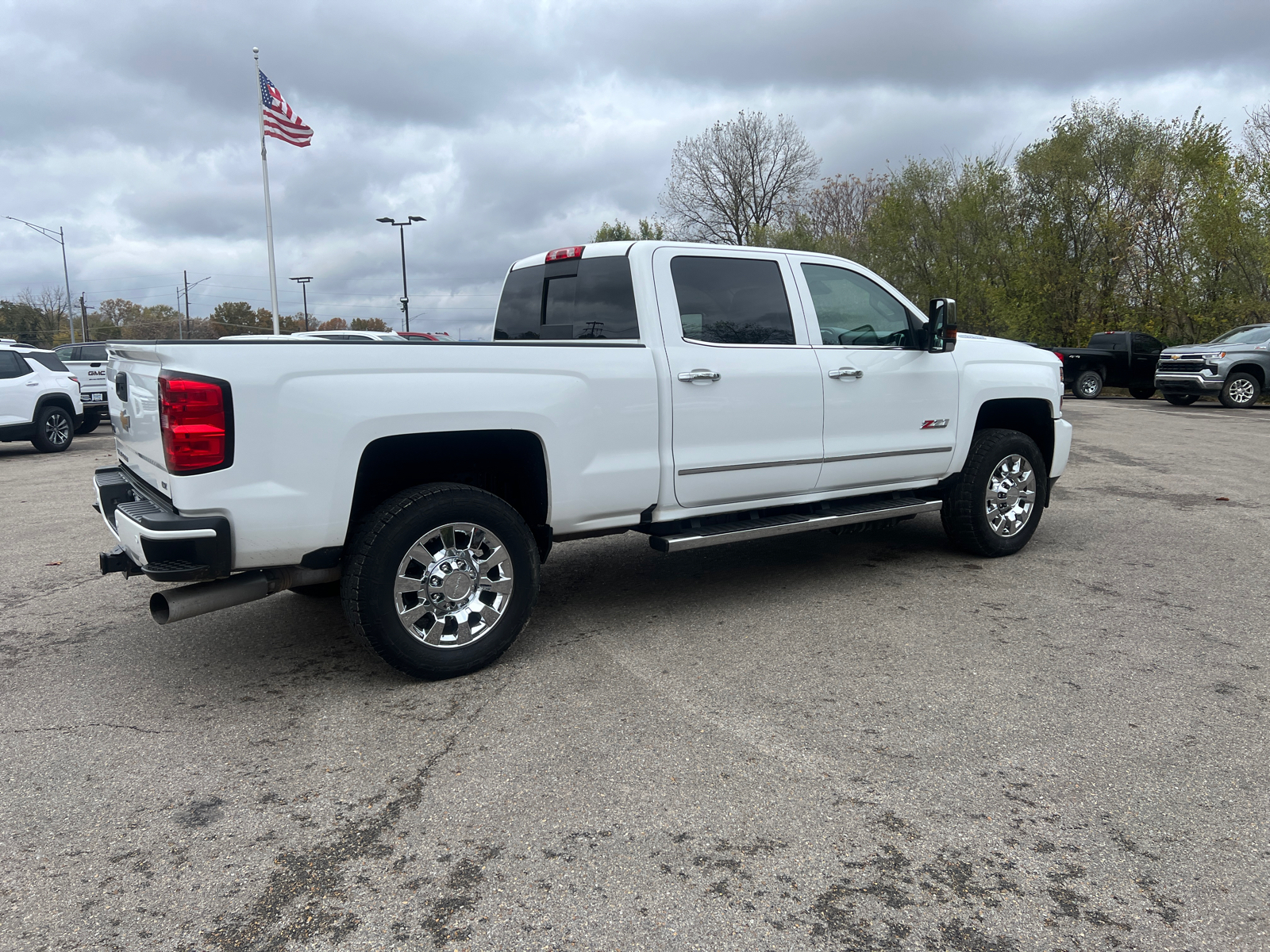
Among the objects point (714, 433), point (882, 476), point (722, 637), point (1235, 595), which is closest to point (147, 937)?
point (722, 637)

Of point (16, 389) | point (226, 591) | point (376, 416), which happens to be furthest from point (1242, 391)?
point (16, 389)

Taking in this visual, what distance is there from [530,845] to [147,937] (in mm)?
1023

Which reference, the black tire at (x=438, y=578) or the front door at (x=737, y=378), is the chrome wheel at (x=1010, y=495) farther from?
the black tire at (x=438, y=578)

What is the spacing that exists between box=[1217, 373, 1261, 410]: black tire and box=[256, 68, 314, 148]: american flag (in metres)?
23.2

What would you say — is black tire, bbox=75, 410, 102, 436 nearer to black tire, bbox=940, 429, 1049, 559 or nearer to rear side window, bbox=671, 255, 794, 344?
rear side window, bbox=671, 255, 794, 344

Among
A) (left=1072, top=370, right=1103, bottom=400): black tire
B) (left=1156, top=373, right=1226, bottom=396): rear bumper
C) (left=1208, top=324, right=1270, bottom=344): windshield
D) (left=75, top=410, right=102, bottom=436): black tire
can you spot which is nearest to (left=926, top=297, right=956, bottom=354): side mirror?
(left=75, top=410, right=102, bottom=436): black tire

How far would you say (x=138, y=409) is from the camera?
3863mm

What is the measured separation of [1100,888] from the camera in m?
2.43

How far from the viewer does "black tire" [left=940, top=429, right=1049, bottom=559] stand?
19.0ft

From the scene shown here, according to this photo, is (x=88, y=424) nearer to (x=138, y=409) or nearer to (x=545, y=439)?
(x=138, y=409)

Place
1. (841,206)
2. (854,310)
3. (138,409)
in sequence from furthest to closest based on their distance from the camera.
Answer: (841,206), (854,310), (138,409)

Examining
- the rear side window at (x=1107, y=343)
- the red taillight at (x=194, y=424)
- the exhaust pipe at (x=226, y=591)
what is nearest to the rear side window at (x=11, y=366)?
the exhaust pipe at (x=226, y=591)

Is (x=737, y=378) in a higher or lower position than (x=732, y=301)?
lower

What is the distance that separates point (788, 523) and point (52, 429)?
13.7 m
